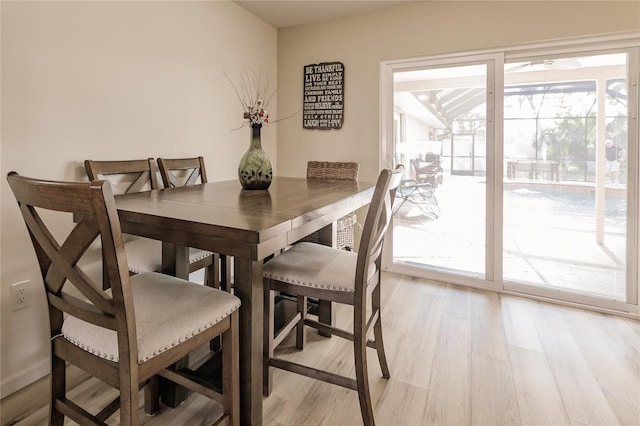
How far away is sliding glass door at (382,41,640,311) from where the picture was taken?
248 centimetres

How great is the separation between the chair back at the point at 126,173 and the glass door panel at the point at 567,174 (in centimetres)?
266

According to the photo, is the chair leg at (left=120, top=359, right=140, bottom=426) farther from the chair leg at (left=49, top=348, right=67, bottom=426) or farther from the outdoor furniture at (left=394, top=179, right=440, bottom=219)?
the outdoor furniture at (left=394, top=179, right=440, bottom=219)

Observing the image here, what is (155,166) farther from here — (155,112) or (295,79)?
(295,79)

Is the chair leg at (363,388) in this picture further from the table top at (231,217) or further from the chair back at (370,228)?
the table top at (231,217)

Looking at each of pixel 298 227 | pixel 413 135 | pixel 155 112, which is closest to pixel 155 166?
pixel 155 112

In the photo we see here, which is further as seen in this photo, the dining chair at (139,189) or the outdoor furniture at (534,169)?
the outdoor furniture at (534,169)

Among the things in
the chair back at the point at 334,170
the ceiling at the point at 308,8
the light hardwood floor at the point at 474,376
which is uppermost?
the ceiling at the point at 308,8

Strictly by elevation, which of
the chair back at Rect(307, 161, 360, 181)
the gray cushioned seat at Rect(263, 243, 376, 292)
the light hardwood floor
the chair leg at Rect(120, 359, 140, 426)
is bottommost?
the light hardwood floor

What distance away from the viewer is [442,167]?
3082mm

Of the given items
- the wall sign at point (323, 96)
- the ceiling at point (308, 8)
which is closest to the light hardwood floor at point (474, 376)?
the wall sign at point (323, 96)

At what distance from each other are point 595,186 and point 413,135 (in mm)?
1425

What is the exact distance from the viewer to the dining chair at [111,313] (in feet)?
2.73

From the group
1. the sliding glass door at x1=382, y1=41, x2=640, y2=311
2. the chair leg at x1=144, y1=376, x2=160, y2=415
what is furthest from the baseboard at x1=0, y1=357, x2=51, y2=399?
the sliding glass door at x1=382, y1=41, x2=640, y2=311

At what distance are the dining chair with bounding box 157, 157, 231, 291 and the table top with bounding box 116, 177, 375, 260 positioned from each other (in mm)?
Result: 352
